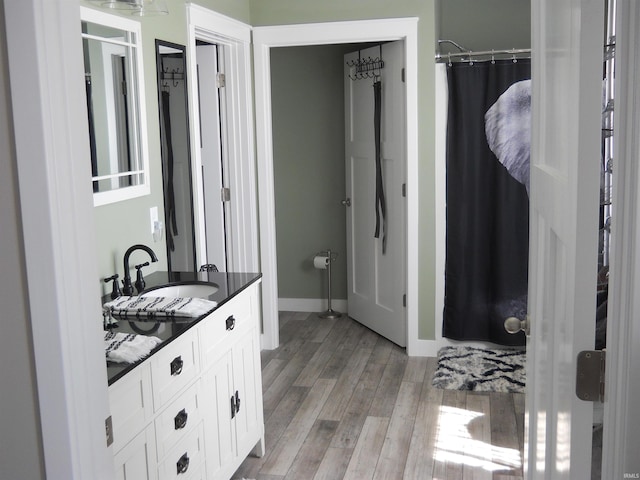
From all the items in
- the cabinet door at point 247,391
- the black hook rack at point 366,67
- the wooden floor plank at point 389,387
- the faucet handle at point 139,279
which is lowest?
the wooden floor plank at point 389,387

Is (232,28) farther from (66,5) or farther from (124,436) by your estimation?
(66,5)

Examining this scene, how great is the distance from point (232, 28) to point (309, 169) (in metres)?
1.71

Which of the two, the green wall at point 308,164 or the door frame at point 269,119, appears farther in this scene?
the green wall at point 308,164

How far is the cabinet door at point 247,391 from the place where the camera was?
3.17 m

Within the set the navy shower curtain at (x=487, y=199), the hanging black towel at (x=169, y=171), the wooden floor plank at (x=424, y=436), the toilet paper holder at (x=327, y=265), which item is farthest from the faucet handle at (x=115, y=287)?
the toilet paper holder at (x=327, y=265)

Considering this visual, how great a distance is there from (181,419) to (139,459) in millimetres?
313

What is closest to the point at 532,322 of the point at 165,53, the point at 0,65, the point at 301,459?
the point at 0,65

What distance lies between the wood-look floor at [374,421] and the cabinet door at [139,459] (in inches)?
40.2

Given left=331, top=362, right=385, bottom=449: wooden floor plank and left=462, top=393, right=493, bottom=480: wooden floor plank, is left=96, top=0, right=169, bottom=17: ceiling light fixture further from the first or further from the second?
left=462, top=393, right=493, bottom=480: wooden floor plank

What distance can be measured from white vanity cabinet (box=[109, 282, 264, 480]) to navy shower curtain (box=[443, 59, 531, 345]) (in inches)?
76.2

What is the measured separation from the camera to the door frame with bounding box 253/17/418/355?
471cm

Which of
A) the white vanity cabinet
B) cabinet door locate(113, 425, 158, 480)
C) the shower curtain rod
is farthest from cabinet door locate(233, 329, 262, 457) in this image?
the shower curtain rod

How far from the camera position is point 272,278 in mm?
5117

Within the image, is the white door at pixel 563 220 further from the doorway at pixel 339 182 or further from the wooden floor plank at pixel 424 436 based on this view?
the doorway at pixel 339 182
